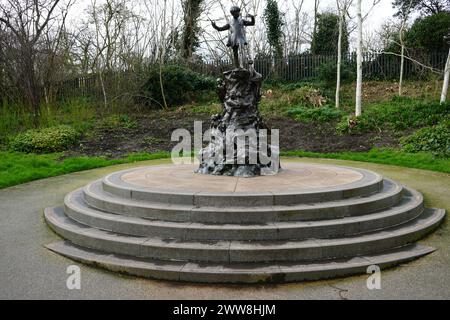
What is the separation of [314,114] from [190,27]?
452 inches

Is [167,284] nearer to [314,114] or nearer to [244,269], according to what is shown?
[244,269]

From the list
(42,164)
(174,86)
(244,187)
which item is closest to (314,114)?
(174,86)

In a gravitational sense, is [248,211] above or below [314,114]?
below

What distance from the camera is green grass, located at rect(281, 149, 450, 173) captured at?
9969mm

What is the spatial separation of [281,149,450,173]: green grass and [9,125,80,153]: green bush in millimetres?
8229

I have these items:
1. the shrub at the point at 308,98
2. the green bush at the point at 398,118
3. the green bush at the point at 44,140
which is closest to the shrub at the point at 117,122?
the green bush at the point at 44,140

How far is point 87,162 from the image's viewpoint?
1159cm

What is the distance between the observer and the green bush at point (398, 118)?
13.8 m

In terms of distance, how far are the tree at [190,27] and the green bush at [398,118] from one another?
1216cm

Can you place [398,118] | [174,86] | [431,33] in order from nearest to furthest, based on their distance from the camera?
1. [398,118]
2. [431,33]
3. [174,86]

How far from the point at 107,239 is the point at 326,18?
23505 mm

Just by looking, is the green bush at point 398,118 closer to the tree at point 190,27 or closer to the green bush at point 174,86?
the green bush at point 174,86

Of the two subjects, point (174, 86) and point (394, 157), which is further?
point (174, 86)

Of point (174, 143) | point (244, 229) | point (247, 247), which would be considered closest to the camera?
point (247, 247)
